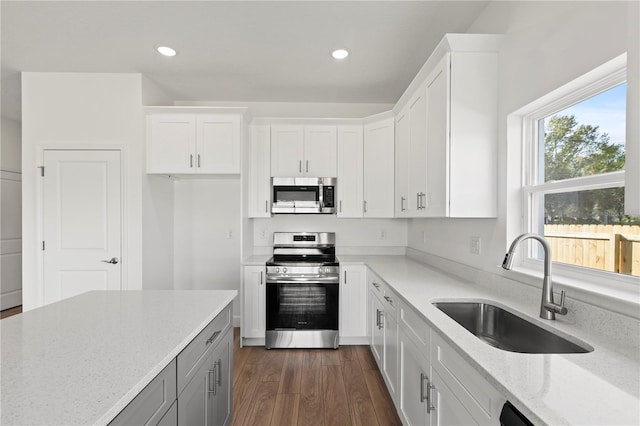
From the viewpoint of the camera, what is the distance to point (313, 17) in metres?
2.04

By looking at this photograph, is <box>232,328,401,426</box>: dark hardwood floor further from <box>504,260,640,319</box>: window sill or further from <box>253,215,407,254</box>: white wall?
<box>504,260,640,319</box>: window sill

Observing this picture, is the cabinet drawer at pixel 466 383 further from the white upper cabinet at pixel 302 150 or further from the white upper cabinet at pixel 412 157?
the white upper cabinet at pixel 302 150

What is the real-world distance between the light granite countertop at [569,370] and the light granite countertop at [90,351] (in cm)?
103

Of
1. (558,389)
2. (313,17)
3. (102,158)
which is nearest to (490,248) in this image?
(558,389)

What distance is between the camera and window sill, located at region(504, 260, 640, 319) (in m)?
1.06

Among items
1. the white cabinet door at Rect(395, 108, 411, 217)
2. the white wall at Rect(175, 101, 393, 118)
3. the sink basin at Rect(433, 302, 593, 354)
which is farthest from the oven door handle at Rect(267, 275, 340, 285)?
the white wall at Rect(175, 101, 393, 118)

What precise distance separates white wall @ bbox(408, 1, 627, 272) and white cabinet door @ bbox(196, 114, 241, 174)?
2.22 meters

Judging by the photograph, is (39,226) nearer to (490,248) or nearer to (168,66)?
(168,66)

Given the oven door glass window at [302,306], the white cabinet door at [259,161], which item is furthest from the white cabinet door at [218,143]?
the oven door glass window at [302,306]

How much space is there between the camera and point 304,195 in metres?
3.24

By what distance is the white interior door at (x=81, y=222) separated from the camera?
2891mm

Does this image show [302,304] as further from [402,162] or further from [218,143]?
[218,143]

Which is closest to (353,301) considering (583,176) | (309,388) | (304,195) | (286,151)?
(309,388)

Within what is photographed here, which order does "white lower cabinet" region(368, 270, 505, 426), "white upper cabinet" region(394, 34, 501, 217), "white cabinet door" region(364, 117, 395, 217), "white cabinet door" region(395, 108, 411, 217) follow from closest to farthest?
1. "white lower cabinet" region(368, 270, 505, 426)
2. "white upper cabinet" region(394, 34, 501, 217)
3. "white cabinet door" region(395, 108, 411, 217)
4. "white cabinet door" region(364, 117, 395, 217)
